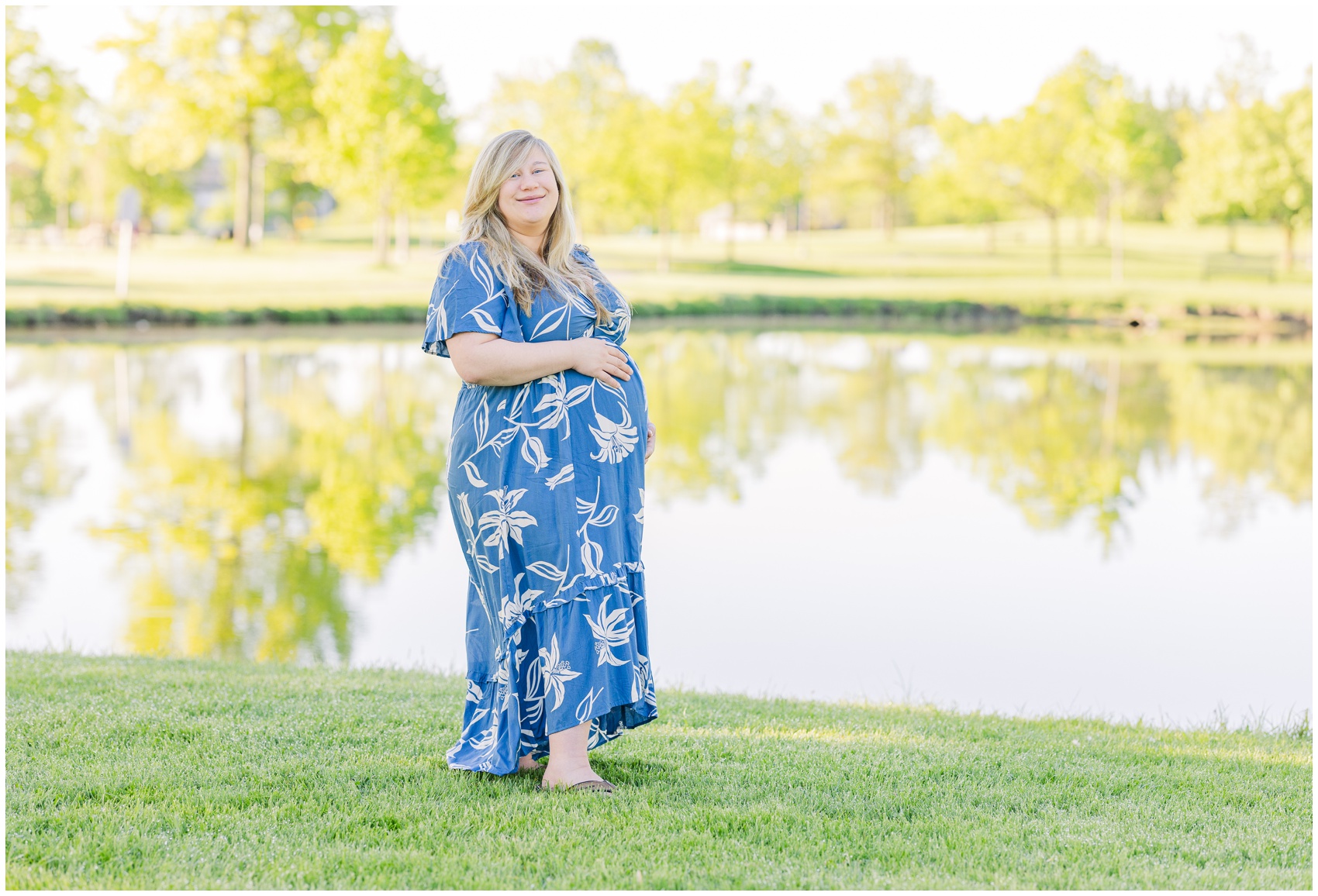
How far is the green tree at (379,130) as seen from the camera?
139 feet

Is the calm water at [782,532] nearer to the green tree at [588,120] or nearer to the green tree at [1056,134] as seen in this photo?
the green tree at [588,120]

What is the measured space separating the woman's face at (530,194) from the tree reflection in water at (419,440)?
4.14m

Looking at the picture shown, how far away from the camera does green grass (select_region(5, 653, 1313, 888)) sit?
3.18m

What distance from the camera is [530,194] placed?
395 cm

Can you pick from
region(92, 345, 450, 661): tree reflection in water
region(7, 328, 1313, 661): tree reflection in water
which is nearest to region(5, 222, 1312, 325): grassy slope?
region(7, 328, 1313, 661): tree reflection in water

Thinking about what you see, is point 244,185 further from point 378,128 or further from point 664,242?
point 664,242

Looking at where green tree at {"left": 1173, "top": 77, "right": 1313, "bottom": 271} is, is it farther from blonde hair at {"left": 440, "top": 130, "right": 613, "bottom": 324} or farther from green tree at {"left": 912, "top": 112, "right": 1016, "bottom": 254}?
blonde hair at {"left": 440, "top": 130, "right": 613, "bottom": 324}

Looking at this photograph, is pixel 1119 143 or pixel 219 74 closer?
pixel 1119 143

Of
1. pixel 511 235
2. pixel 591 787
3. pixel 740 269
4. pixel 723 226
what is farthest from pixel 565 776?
pixel 723 226

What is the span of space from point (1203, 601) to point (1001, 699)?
9.92ft

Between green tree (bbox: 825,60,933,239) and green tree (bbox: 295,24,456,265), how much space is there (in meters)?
23.5

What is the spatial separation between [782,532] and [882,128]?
179ft

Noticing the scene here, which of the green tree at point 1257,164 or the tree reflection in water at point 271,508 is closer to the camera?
the tree reflection in water at point 271,508

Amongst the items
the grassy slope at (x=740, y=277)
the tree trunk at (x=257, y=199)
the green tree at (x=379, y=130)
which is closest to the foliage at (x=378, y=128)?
the green tree at (x=379, y=130)
